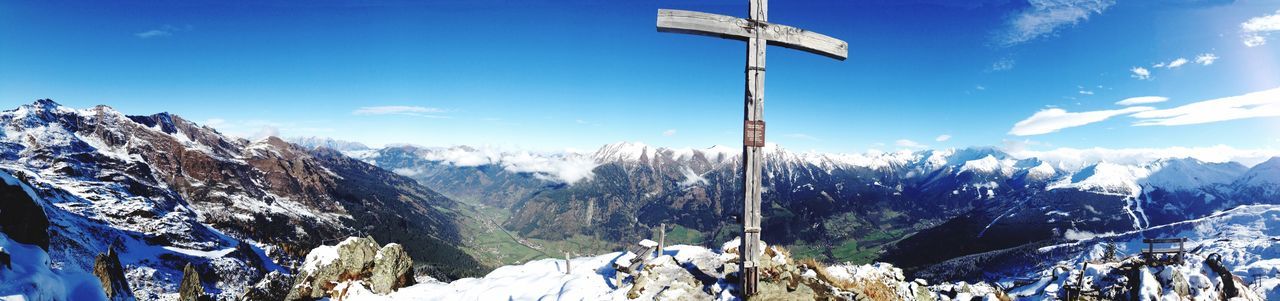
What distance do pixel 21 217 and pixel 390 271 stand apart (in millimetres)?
12714

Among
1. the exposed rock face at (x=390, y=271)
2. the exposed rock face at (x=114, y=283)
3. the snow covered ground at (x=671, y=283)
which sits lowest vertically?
the exposed rock face at (x=390, y=271)

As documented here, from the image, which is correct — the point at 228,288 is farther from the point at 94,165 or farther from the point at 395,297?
the point at 94,165

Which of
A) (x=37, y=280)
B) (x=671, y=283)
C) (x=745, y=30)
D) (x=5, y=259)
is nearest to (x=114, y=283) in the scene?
(x=5, y=259)

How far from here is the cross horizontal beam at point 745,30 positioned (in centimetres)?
857

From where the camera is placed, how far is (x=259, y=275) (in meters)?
96.9

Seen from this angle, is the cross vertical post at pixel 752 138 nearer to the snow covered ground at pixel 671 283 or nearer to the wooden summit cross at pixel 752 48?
the wooden summit cross at pixel 752 48

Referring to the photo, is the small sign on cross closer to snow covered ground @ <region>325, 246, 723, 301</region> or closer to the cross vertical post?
the cross vertical post

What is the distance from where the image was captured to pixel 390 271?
19422mm

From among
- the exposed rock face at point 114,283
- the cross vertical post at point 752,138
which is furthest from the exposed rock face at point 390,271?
the cross vertical post at point 752,138

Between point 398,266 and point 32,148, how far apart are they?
295965 millimetres

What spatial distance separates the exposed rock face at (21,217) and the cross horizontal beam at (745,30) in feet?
35.4

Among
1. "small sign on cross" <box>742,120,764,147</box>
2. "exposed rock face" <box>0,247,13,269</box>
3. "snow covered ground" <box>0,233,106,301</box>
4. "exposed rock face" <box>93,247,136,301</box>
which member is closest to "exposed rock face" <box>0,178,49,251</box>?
"snow covered ground" <box>0,233,106,301</box>

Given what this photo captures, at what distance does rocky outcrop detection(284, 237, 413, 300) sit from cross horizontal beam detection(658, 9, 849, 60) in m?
16.5

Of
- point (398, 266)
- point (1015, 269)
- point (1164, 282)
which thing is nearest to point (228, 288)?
point (398, 266)
